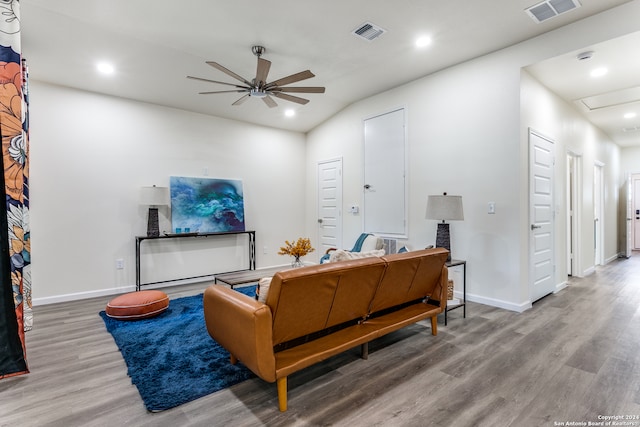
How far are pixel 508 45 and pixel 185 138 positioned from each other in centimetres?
487

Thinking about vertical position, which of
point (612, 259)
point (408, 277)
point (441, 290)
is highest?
point (408, 277)

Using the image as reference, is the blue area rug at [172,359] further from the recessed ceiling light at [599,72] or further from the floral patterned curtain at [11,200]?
the recessed ceiling light at [599,72]

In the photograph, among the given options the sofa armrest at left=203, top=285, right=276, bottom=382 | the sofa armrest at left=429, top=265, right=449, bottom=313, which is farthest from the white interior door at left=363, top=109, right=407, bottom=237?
the sofa armrest at left=203, top=285, right=276, bottom=382

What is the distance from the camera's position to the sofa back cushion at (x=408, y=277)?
2.52 m

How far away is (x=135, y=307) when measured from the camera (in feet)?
11.6

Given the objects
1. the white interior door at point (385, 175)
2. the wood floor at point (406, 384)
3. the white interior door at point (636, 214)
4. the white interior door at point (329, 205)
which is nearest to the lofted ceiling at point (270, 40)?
the white interior door at point (385, 175)

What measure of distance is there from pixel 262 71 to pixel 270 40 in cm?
71

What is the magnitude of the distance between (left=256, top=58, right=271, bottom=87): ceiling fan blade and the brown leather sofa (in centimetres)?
210

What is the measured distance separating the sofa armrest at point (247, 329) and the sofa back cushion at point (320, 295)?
0.34 ft

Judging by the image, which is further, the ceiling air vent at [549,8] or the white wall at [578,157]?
the white wall at [578,157]

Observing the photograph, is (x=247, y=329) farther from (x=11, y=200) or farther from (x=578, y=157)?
(x=578, y=157)

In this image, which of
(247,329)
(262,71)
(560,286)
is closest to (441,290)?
(247,329)

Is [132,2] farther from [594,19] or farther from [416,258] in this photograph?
[594,19]

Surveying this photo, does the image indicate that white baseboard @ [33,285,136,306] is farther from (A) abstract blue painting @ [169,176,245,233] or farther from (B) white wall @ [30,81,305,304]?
(A) abstract blue painting @ [169,176,245,233]
